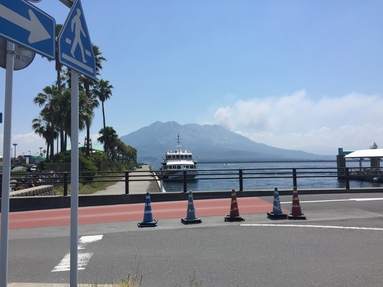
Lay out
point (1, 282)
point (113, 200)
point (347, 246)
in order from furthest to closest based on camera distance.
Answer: point (113, 200) → point (347, 246) → point (1, 282)

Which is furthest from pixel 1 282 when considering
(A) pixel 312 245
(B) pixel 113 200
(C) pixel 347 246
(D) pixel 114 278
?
(B) pixel 113 200

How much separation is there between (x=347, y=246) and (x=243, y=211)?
433 cm

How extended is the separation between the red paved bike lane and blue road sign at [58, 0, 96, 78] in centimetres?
690

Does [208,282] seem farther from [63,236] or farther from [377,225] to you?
[377,225]

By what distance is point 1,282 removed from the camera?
10.3 feet

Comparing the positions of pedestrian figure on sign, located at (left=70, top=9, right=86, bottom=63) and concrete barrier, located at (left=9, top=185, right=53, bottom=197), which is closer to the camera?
pedestrian figure on sign, located at (left=70, top=9, right=86, bottom=63)

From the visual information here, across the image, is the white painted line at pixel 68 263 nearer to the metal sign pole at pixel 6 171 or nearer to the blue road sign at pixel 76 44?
the metal sign pole at pixel 6 171

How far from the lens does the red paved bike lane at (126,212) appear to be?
9.97 metres

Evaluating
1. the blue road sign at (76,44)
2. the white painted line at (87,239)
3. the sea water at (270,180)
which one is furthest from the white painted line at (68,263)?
the sea water at (270,180)

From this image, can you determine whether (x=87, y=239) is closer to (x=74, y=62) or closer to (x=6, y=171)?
(x=6, y=171)

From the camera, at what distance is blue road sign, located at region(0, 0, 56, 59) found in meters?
2.68

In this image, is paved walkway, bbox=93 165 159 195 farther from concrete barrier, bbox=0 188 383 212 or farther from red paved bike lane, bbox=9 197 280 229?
red paved bike lane, bbox=9 197 280 229

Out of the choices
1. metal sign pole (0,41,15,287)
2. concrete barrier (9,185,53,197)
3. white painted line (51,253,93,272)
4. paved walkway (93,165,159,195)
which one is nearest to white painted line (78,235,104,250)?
white painted line (51,253,93,272)

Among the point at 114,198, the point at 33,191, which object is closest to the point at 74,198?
the point at 114,198
